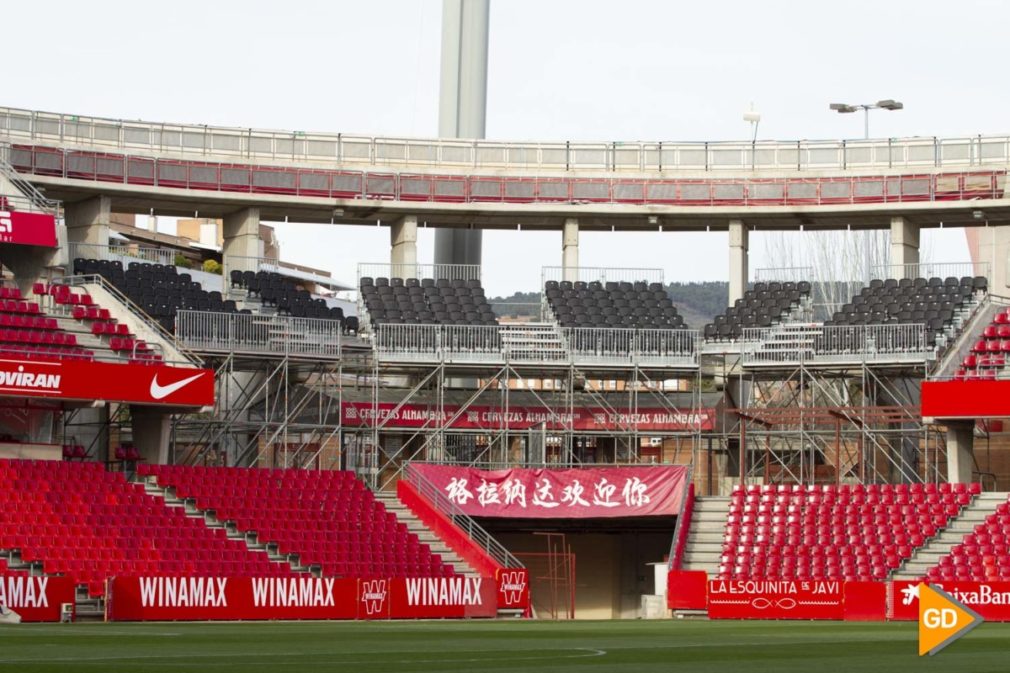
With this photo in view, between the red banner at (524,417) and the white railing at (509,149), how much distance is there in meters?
9.42

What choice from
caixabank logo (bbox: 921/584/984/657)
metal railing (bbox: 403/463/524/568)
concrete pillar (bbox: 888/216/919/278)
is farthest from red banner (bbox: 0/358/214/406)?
caixabank logo (bbox: 921/584/984/657)

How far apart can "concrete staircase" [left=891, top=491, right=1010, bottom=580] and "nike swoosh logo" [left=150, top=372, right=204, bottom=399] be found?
18.2 metres

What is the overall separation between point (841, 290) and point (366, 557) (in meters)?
58.4

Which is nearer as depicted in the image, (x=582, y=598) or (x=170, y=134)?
(x=582, y=598)

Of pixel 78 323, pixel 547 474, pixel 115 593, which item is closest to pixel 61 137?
pixel 78 323

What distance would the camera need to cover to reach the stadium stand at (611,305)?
2009 inches

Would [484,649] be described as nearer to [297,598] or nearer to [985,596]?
[297,598]

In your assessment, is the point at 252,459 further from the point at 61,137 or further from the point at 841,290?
the point at 841,290

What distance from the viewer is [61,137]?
52812 mm

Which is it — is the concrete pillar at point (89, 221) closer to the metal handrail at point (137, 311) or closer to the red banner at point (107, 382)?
the metal handrail at point (137, 311)

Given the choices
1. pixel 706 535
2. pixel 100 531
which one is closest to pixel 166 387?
pixel 100 531

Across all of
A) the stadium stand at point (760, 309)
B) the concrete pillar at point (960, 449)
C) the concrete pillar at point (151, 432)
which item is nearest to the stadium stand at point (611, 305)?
the stadium stand at point (760, 309)

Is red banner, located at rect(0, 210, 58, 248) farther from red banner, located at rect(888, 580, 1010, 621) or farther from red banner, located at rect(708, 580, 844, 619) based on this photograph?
red banner, located at rect(888, 580, 1010, 621)

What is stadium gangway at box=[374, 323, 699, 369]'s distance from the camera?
48.7 meters
